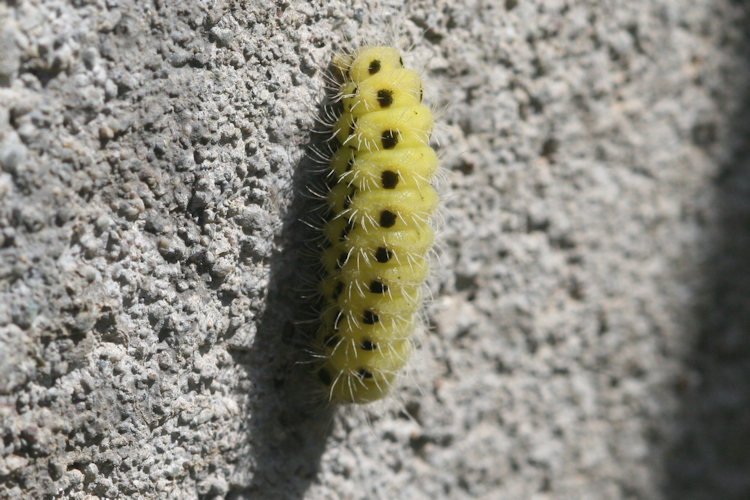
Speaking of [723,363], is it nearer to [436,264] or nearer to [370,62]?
[436,264]

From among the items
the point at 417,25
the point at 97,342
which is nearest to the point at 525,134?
the point at 417,25

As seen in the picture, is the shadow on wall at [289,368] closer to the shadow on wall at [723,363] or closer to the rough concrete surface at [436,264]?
the rough concrete surface at [436,264]

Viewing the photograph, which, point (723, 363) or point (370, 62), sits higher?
point (370, 62)

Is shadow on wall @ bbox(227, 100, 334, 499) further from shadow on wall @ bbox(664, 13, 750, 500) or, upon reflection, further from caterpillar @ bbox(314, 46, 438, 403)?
shadow on wall @ bbox(664, 13, 750, 500)

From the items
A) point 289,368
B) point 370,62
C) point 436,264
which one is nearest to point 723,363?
point 436,264

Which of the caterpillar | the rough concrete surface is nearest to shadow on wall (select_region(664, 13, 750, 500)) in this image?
the rough concrete surface

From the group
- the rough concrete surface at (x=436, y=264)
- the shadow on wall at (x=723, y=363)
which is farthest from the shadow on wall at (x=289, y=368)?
the shadow on wall at (x=723, y=363)

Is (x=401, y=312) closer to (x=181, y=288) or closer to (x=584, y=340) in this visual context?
(x=181, y=288)
